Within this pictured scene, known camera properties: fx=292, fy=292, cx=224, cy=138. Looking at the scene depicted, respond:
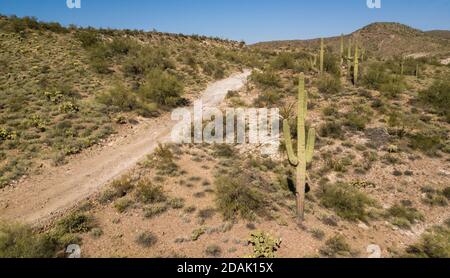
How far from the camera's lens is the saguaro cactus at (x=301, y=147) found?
7.95 m

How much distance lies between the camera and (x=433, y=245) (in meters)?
7.83

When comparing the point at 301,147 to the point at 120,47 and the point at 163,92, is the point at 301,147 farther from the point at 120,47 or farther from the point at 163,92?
the point at 120,47

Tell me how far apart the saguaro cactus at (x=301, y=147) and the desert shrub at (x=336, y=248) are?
3.58 feet

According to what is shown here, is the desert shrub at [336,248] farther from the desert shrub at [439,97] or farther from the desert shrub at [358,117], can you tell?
the desert shrub at [439,97]

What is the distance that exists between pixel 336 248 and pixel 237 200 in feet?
9.66

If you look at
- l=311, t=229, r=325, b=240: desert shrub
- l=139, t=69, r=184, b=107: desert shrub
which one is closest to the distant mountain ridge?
l=139, t=69, r=184, b=107: desert shrub

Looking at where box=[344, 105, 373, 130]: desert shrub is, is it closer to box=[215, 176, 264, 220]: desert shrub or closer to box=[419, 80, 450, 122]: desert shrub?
box=[419, 80, 450, 122]: desert shrub

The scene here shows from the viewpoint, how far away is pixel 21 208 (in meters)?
8.59

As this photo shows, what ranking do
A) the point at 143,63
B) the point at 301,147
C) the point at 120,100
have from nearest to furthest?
the point at 301,147 < the point at 120,100 < the point at 143,63

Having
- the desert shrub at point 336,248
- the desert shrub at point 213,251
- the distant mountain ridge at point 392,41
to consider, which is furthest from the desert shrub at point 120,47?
the distant mountain ridge at point 392,41

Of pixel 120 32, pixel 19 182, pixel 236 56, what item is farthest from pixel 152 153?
pixel 120 32

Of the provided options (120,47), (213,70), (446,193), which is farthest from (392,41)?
(446,193)

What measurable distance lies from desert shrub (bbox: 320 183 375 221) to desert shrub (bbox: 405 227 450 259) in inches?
58.9
